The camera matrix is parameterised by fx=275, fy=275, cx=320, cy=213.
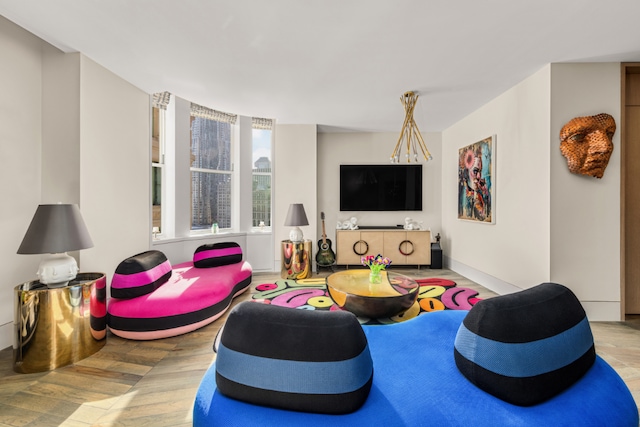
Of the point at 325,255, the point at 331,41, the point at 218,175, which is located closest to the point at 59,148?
the point at 218,175

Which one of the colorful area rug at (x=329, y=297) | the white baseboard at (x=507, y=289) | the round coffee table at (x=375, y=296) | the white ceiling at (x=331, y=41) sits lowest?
the colorful area rug at (x=329, y=297)

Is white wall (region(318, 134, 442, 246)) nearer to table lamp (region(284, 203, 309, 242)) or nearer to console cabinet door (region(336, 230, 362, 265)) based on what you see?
console cabinet door (region(336, 230, 362, 265))

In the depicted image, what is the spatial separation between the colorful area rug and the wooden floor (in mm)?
1016

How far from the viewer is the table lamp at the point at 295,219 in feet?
13.6

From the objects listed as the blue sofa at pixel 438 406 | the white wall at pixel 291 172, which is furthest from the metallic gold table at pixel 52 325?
the white wall at pixel 291 172

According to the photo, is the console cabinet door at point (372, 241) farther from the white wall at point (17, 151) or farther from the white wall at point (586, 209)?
the white wall at point (17, 151)

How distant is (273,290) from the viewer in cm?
366

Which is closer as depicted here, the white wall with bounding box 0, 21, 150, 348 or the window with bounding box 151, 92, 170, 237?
the white wall with bounding box 0, 21, 150, 348

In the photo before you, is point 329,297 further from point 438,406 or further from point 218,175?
point 218,175

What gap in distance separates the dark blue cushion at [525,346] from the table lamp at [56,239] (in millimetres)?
2483

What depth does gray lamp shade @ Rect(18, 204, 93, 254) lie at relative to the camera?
1.84m

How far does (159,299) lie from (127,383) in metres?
0.70

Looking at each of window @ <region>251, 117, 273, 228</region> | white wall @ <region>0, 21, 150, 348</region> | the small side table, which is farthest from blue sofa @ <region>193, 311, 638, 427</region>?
window @ <region>251, 117, 273, 228</region>

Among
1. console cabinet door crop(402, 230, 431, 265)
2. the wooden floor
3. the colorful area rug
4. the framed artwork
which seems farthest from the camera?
console cabinet door crop(402, 230, 431, 265)
